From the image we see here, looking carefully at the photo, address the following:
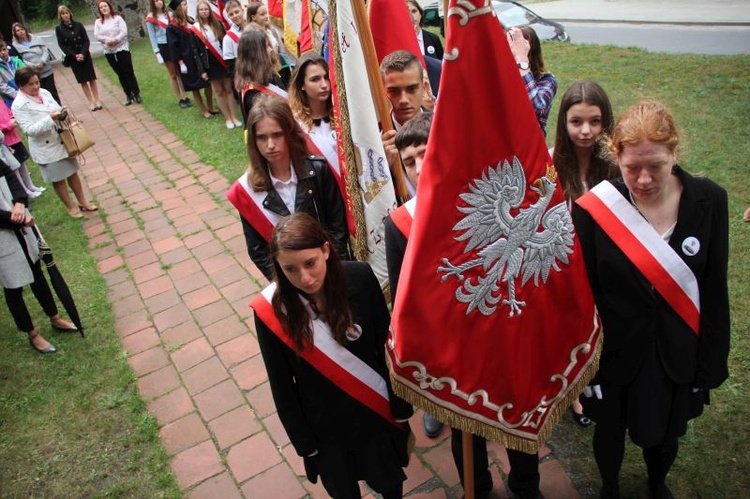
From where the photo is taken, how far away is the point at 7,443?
12.9 feet

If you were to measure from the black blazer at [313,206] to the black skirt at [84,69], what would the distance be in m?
10.1

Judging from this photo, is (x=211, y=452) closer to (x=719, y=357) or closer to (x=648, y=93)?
(x=719, y=357)

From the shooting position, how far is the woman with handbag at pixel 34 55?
1093 cm

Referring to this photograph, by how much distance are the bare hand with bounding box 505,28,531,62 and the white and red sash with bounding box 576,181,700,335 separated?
1.79 metres

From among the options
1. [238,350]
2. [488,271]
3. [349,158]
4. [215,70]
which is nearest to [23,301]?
[238,350]

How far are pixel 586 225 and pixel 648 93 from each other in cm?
702

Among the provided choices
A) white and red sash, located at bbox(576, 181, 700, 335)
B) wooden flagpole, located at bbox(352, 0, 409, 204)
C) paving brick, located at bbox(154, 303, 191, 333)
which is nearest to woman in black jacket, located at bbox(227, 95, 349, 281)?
wooden flagpole, located at bbox(352, 0, 409, 204)

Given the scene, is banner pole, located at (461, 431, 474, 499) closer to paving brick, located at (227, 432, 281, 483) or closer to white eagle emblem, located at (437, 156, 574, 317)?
white eagle emblem, located at (437, 156, 574, 317)

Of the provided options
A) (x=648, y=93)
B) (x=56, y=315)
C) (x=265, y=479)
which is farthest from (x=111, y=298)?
(x=648, y=93)

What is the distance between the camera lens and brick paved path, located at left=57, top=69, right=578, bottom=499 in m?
3.32

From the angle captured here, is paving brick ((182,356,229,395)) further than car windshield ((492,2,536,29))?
No

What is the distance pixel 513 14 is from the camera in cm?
1223

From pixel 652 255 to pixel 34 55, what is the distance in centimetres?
1225

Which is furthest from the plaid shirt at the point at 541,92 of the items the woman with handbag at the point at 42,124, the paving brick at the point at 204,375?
the woman with handbag at the point at 42,124
